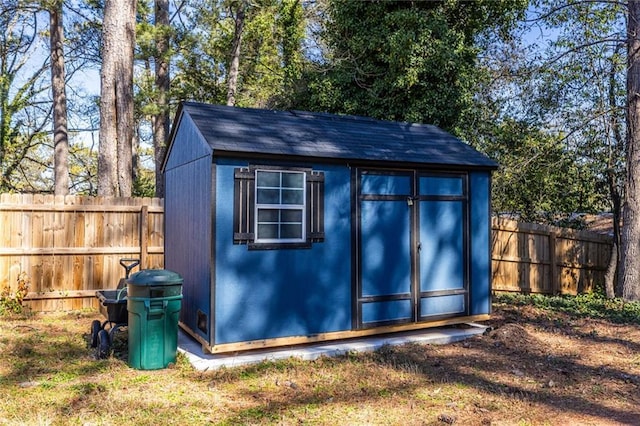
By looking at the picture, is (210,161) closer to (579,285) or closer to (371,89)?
(371,89)

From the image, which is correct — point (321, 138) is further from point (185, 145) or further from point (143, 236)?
point (143, 236)

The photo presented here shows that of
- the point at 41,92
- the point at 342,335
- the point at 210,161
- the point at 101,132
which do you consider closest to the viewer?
the point at 210,161

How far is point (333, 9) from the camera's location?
13.6 m

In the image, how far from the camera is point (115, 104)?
32.6 ft

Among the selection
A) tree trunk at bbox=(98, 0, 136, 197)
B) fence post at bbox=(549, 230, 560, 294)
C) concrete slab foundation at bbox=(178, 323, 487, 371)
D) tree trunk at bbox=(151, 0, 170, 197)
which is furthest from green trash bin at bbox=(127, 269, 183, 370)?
tree trunk at bbox=(151, 0, 170, 197)

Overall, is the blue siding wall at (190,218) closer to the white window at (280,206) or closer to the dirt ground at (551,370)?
the white window at (280,206)

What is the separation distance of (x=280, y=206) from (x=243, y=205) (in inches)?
18.2

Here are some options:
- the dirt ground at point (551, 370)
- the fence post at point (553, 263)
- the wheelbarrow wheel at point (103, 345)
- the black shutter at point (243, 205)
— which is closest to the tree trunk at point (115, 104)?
the wheelbarrow wheel at point (103, 345)

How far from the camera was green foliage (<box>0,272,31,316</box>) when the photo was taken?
7414 millimetres

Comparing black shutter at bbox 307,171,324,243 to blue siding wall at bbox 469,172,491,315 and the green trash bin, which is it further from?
blue siding wall at bbox 469,172,491,315

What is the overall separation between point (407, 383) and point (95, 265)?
18.2ft

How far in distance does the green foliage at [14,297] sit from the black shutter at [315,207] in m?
4.73

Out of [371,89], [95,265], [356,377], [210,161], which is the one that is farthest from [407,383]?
[371,89]

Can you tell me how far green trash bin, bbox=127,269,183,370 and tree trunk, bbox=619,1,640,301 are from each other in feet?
28.6
